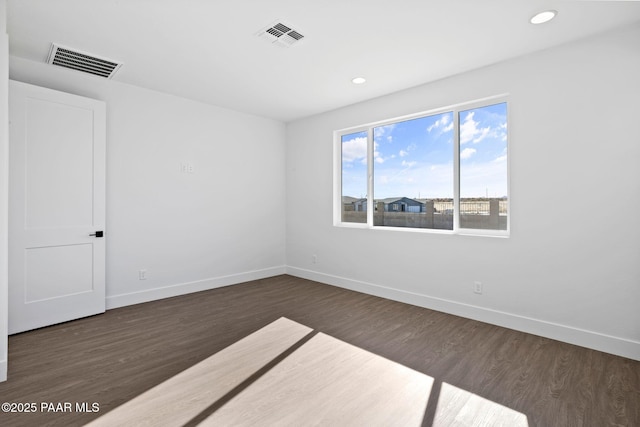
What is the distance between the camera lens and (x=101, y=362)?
247 centimetres

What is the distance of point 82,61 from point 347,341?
3.91 m

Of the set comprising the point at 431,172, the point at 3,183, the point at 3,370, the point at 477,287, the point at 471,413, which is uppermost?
the point at 431,172

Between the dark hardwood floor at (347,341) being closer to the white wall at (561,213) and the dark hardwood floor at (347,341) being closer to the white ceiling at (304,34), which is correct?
the white wall at (561,213)

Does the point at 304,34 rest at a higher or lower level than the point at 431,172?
higher

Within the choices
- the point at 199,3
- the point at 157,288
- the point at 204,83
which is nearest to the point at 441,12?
the point at 199,3

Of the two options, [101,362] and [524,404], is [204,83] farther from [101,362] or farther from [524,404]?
[524,404]

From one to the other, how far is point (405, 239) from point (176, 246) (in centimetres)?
315

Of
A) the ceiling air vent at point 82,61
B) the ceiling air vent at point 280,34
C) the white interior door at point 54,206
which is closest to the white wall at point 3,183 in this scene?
→ the ceiling air vent at point 82,61

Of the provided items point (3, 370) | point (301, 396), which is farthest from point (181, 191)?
A: point (301, 396)

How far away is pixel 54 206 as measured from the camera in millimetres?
3205

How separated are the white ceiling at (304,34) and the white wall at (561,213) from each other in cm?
25

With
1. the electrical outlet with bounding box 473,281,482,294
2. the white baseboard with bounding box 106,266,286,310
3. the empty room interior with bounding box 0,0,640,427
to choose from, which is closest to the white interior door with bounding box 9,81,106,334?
the empty room interior with bounding box 0,0,640,427

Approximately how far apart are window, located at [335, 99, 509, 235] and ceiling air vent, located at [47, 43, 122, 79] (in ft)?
10.2

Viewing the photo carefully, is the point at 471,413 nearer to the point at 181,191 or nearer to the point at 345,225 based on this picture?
the point at 345,225
